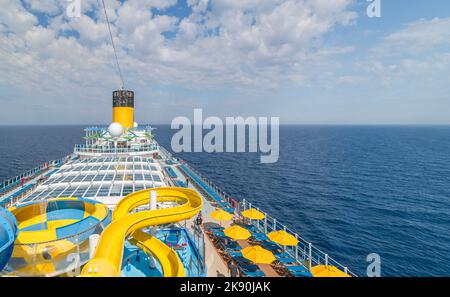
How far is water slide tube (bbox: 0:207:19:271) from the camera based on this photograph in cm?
718

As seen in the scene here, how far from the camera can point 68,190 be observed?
19.7 m

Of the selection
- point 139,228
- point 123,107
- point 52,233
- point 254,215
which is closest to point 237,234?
point 254,215

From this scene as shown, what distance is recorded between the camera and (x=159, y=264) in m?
14.5

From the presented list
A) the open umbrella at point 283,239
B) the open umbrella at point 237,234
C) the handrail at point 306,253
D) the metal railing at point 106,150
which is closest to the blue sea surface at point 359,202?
the handrail at point 306,253

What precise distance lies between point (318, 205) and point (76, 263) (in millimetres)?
39670

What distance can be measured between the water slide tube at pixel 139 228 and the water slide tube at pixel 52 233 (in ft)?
4.17

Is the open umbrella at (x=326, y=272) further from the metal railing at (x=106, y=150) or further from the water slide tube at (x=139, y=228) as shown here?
the metal railing at (x=106, y=150)

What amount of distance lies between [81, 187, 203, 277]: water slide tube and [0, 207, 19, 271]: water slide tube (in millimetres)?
2415

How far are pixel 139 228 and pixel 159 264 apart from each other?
452 centimetres

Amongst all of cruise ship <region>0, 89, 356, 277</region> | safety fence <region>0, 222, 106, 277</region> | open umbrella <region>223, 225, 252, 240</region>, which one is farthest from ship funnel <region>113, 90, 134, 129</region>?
safety fence <region>0, 222, 106, 277</region>
